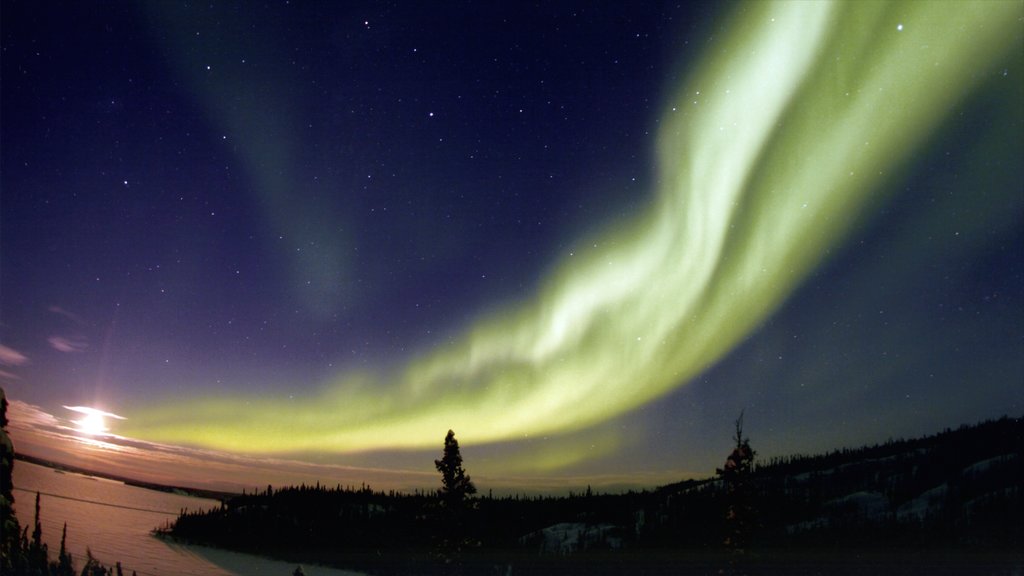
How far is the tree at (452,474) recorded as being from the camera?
45438mm

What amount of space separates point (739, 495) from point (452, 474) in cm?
2171

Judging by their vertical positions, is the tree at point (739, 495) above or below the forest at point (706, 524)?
above

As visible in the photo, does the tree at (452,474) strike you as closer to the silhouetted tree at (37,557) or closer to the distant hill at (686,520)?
the silhouetted tree at (37,557)

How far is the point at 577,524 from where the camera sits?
454 ft

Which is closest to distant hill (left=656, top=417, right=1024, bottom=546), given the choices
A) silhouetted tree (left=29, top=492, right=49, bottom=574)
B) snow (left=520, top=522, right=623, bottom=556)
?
snow (left=520, top=522, right=623, bottom=556)

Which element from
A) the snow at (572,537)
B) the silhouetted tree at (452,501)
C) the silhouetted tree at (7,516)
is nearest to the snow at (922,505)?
the snow at (572,537)

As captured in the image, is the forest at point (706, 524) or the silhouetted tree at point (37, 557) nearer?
the silhouetted tree at point (37, 557)

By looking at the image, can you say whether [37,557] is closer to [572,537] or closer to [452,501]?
[452,501]

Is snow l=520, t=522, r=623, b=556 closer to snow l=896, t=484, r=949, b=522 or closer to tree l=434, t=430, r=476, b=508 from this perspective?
snow l=896, t=484, r=949, b=522

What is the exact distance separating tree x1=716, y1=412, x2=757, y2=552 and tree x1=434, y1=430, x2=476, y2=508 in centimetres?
1931

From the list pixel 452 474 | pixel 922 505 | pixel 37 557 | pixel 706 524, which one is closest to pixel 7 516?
pixel 37 557

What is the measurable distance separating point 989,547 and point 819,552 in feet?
Answer: 81.8

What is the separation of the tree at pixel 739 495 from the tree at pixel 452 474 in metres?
19.3

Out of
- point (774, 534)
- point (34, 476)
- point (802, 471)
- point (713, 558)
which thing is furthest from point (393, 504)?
point (802, 471)
